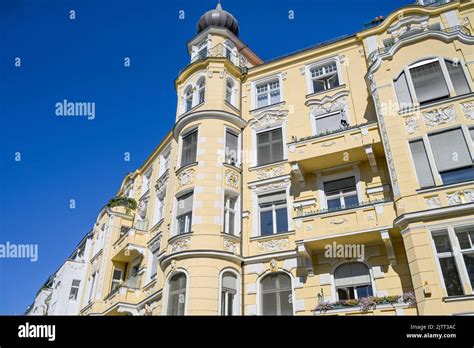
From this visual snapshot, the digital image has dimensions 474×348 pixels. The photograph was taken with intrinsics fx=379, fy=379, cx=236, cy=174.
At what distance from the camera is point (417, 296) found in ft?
39.5

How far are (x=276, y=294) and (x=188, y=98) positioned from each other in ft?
40.3

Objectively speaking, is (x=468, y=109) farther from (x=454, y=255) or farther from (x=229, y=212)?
(x=229, y=212)

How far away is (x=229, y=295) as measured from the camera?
15555 millimetres

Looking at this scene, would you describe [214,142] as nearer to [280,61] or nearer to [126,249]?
[280,61]

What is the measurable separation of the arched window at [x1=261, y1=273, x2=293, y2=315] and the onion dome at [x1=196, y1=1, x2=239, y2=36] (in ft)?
54.9

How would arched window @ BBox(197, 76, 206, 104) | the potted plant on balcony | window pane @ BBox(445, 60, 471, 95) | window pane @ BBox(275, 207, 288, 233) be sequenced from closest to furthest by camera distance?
1. window pane @ BBox(445, 60, 471, 95)
2. window pane @ BBox(275, 207, 288, 233)
3. arched window @ BBox(197, 76, 206, 104)
4. the potted plant on balcony

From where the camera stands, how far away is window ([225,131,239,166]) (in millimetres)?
18938

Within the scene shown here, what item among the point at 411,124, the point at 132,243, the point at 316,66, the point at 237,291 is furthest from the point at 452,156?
the point at 132,243

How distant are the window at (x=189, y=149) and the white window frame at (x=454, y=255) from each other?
11027mm

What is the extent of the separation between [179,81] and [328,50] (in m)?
8.88

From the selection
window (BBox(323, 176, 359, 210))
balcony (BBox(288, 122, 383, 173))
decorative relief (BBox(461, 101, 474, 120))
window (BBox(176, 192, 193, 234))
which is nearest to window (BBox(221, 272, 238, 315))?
window (BBox(176, 192, 193, 234))

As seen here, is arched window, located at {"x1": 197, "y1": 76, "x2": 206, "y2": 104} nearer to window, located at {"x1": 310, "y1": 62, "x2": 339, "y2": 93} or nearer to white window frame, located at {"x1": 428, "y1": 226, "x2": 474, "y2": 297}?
window, located at {"x1": 310, "y1": 62, "x2": 339, "y2": 93}

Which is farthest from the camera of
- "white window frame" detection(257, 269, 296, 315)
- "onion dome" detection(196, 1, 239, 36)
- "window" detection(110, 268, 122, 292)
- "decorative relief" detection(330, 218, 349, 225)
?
"onion dome" detection(196, 1, 239, 36)
